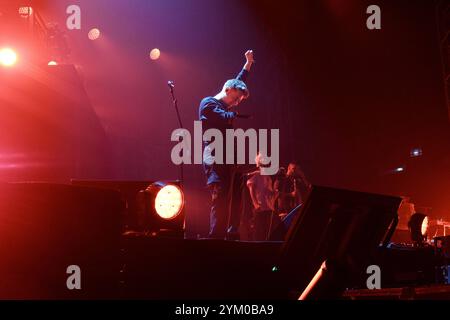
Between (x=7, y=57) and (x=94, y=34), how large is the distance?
3.22 metres

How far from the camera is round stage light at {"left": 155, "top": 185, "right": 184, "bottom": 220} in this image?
3.04m

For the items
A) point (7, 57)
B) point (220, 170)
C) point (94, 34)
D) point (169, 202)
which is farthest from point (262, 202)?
point (94, 34)

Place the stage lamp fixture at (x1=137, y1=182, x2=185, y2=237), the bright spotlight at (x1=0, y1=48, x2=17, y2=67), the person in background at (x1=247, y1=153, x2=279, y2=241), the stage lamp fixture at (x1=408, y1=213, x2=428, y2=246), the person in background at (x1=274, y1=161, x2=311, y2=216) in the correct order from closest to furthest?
1. the stage lamp fixture at (x1=137, y1=182, x2=185, y2=237)
2. the stage lamp fixture at (x1=408, y1=213, x2=428, y2=246)
3. the bright spotlight at (x1=0, y1=48, x2=17, y2=67)
4. the person in background at (x1=247, y1=153, x2=279, y2=241)
5. the person in background at (x1=274, y1=161, x2=311, y2=216)

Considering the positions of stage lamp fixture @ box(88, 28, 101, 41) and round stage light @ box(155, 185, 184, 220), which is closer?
round stage light @ box(155, 185, 184, 220)

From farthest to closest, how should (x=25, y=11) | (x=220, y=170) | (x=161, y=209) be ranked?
(x=25, y=11) → (x=220, y=170) → (x=161, y=209)

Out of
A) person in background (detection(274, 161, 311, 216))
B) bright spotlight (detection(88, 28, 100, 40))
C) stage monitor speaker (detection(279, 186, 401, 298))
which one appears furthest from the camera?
bright spotlight (detection(88, 28, 100, 40))

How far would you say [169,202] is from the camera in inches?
122

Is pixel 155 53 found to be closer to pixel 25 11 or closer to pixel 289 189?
pixel 25 11

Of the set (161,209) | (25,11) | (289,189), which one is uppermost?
(25,11)

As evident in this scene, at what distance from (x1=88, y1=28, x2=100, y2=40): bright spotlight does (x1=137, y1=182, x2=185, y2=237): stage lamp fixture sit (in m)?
6.62

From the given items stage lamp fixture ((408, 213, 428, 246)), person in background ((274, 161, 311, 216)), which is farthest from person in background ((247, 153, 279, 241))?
stage lamp fixture ((408, 213, 428, 246))

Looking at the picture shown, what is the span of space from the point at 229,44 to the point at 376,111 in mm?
3331

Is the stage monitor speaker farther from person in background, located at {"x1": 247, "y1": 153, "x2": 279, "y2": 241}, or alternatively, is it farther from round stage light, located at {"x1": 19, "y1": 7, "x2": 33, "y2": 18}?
round stage light, located at {"x1": 19, "y1": 7, "x2": 33, "y2": 18}
